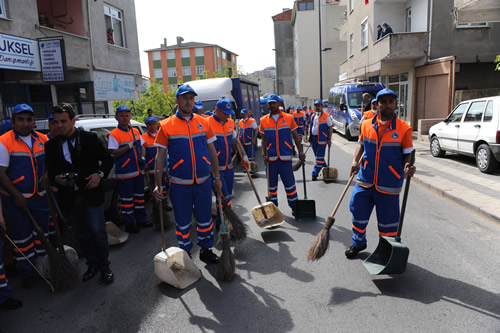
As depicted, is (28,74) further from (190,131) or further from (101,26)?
(190,131)

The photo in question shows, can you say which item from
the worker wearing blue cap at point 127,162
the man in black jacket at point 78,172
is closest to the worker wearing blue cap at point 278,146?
the worker wearing blue cap at point 127,162

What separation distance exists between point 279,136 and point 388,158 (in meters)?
2.34

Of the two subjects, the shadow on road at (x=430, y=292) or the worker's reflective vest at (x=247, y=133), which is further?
the worker's reflective vest at (x=247, y=133)

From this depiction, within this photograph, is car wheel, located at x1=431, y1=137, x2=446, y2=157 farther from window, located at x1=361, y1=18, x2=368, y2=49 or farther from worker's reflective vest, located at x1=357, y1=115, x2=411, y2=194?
window, located at x1=361, y1=18, x2=368, y2=49

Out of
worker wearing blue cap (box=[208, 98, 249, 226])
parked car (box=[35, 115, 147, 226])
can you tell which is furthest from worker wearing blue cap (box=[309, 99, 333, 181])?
parked car (box=[35, 115, 147, 226])

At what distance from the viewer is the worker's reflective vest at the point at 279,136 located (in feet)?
19.6

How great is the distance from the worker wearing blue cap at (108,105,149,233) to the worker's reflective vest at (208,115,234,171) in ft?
4.34

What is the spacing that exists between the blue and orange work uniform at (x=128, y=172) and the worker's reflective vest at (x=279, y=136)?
2.15m

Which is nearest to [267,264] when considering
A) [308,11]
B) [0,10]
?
[0,10]

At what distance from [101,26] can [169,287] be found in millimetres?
14539

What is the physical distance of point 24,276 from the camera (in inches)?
165

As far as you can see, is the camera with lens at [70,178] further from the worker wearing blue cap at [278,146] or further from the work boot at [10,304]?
the worker wearing blue cap at [278,146]

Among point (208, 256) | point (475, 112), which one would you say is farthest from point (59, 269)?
point (475, 112)

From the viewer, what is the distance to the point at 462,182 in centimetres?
802
